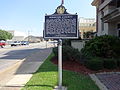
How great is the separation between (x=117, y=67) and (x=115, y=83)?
170 inches

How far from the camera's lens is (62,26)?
31.7 ft

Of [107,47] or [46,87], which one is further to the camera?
[107,47]

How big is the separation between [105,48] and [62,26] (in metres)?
7.42

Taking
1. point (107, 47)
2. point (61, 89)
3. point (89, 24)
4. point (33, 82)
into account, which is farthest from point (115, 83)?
point (89, 24)

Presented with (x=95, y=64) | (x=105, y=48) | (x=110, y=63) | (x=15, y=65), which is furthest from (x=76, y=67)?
(x=15, y=65)

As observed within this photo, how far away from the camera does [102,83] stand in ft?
33.3

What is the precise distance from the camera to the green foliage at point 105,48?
16531mm

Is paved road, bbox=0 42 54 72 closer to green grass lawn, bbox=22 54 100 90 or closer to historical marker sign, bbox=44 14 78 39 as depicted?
green grass lawn, bbox=22 54 100 90

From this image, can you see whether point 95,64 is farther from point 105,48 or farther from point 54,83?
point 54,83

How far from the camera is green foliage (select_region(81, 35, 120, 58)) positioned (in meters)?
16.5

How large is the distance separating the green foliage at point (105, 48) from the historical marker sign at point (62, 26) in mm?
6792

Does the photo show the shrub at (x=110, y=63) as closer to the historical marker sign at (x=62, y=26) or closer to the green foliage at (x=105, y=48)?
the green foliage at (x=105, y=48)

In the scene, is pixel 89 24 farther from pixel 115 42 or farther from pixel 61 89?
pixel 61 89

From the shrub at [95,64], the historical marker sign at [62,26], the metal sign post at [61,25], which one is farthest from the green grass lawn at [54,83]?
the shrub at [95,64]
